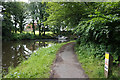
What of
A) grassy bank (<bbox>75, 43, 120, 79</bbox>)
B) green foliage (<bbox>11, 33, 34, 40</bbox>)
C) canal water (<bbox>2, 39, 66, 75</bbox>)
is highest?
grassy bank (<bbox>75, 43, 120, 79</bbox>)

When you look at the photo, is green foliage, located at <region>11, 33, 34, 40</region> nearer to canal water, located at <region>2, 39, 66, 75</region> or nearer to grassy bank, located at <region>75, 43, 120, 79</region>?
canal water, located at <region>2, 39, 66, 75</region>

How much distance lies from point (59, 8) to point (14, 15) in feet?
75.4

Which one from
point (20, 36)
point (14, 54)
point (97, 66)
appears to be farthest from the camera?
point (20, 36)

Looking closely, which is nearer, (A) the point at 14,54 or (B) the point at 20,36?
(A) the point at 14,54

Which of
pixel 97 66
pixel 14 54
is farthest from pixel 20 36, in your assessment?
pixel 97 66

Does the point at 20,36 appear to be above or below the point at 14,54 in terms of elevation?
above

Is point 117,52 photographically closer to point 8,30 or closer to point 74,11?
point 74,11

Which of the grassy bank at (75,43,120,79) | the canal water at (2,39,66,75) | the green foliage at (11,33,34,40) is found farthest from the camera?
the green foliage at (11,33,34,40)

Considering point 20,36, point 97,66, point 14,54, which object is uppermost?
point 97,66

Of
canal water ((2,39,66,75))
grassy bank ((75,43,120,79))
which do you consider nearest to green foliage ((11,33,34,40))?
canal water ((2,39,66,75))

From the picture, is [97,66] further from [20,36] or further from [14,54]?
[20,36]

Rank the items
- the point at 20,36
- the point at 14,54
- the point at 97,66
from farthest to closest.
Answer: the point at 20,36 → the point at 14,54 → the point at 97,66

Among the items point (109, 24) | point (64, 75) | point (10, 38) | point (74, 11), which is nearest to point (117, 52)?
point (109, 24)

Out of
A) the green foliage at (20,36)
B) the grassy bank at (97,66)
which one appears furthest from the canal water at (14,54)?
the green foliage at (20,36)
